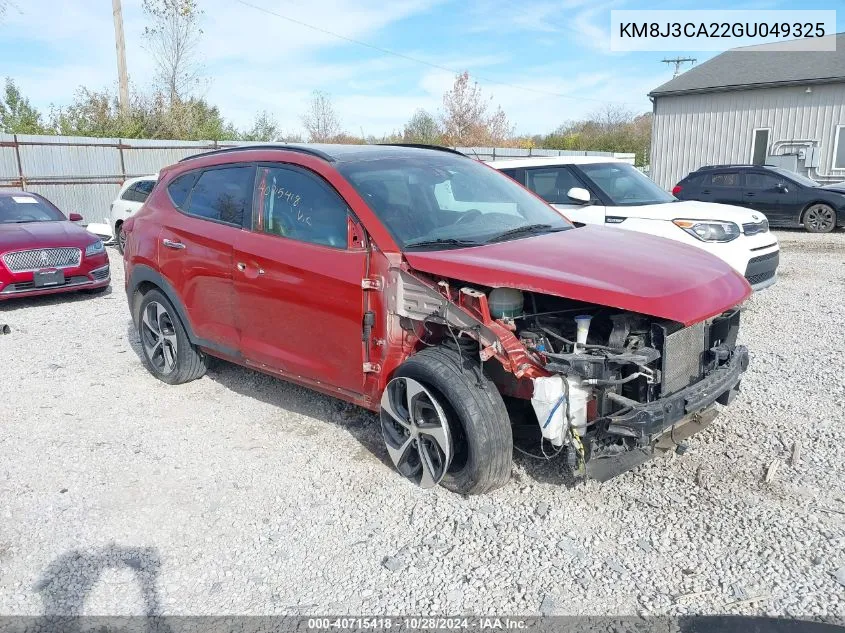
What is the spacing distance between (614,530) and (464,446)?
831 millimetres

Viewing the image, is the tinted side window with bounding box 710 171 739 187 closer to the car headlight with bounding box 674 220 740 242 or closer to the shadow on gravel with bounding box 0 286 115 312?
the car headlight with bounding box 674 220 740 242

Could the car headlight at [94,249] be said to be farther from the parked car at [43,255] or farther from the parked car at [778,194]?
the parked car at [778,194]

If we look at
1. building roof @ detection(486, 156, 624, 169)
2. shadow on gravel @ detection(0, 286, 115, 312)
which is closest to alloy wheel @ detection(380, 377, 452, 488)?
building roof @ detection(486, 156, 624, 169)

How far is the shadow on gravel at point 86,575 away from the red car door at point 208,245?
1756 mm

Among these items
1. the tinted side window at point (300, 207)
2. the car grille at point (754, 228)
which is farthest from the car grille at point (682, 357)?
the car grille at point (754, 228)

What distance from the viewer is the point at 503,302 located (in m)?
3.36

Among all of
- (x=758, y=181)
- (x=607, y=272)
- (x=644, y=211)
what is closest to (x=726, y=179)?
(x=758, y=181)

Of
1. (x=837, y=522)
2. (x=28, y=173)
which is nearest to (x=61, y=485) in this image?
(x=837, y=522)

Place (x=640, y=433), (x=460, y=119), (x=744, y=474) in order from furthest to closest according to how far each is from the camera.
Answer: (x=460, y=119), (x=744, y=474), (x=640, y=433)

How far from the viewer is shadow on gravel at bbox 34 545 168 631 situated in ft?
9.19

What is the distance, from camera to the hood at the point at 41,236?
8352mm

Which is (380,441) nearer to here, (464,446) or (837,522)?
(464,446)

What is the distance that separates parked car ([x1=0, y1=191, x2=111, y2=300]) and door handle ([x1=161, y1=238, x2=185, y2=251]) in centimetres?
430

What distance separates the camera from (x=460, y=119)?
3819 centimetres
